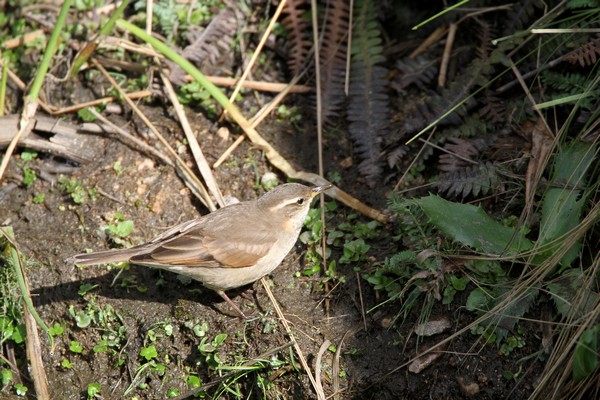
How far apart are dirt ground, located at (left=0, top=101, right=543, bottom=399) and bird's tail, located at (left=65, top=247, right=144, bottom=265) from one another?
55 centimetres

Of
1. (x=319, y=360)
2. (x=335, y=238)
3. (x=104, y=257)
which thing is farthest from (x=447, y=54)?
(x=104, y=257)

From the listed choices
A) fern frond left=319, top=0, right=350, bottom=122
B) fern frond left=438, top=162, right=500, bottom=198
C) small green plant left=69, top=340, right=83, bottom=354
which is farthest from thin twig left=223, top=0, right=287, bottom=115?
small green plant left=69, top=340, right=83, bottom=354

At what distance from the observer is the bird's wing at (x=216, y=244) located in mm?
5766

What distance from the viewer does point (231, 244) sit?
19.6ft

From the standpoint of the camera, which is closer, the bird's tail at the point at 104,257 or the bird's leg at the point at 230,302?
the bird's tail at the point at 104,257

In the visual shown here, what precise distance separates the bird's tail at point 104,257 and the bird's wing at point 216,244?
5.5 inches

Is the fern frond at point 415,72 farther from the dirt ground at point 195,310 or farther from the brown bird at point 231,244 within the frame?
the brown bird at point 231,244

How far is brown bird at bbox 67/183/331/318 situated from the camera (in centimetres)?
577

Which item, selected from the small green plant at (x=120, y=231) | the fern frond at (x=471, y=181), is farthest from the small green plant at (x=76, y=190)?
the fern frond at (x=471, y=181)

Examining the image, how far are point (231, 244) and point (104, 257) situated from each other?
3.54 ft

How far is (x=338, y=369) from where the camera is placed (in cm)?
530

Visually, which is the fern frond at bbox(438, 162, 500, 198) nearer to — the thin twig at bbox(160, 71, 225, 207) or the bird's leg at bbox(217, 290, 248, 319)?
the bird's leg at bbox(217, 290, 248, 319)

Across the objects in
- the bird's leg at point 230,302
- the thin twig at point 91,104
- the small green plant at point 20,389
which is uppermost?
the thin twig at point 91,104

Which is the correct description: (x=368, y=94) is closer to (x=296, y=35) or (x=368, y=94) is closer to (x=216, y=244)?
(x=296, y=35)
